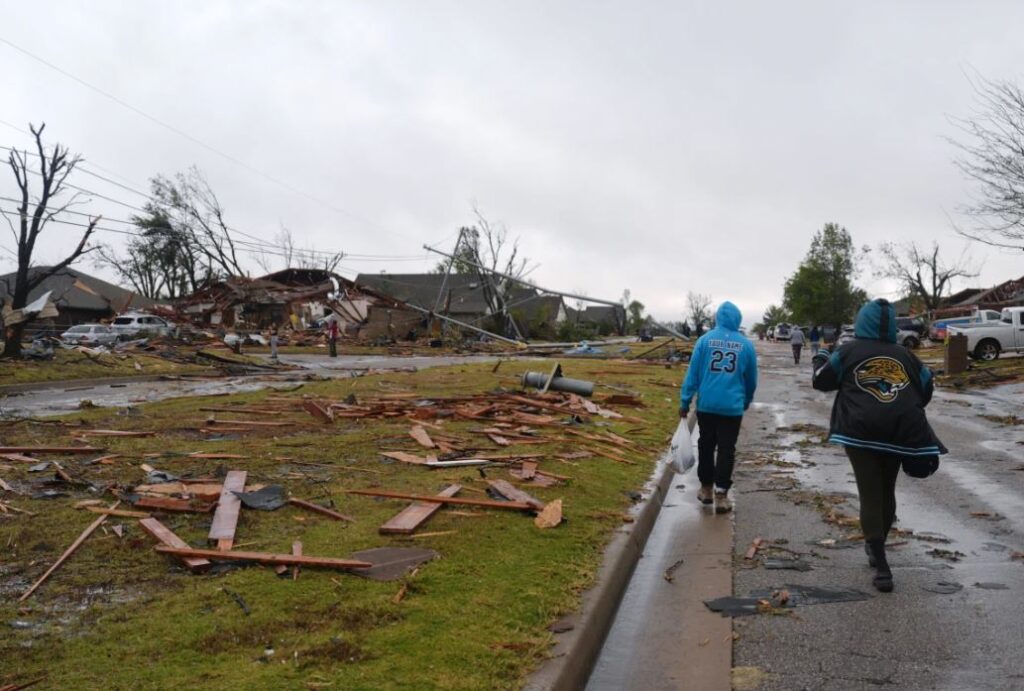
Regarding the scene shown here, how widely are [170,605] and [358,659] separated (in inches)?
49.4

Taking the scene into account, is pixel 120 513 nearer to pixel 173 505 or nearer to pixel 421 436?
pixel 173 505

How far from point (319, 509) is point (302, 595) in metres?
1.85

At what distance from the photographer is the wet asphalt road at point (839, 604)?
413 cm

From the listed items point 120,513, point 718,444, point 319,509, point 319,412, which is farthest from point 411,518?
point 319,412

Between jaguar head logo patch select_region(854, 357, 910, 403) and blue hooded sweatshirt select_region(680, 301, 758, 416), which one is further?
blue hooded sweatshirt select_region(680, 301, 758, 416)

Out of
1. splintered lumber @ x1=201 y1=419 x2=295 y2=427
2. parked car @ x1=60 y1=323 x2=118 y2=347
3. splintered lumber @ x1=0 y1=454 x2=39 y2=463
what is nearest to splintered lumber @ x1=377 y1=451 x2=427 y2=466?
splintered lumber @ x1=201 y1=419 x2=295 y2=427

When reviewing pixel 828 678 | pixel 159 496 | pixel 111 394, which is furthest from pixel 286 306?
pixel 828 678

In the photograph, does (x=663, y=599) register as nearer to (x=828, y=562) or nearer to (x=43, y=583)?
(x=828, y=562)

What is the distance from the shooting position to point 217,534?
18.0 feet

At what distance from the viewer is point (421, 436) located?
393 inches

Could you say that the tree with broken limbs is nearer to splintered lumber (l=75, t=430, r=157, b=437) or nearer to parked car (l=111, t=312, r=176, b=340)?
parked car (l=111, t=312, r=176, b=340)

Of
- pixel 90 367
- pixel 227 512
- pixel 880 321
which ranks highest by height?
pixel 880 321

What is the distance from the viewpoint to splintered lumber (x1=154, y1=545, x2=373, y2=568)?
4.91m

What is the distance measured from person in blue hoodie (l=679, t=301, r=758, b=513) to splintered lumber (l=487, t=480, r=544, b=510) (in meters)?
1.76
